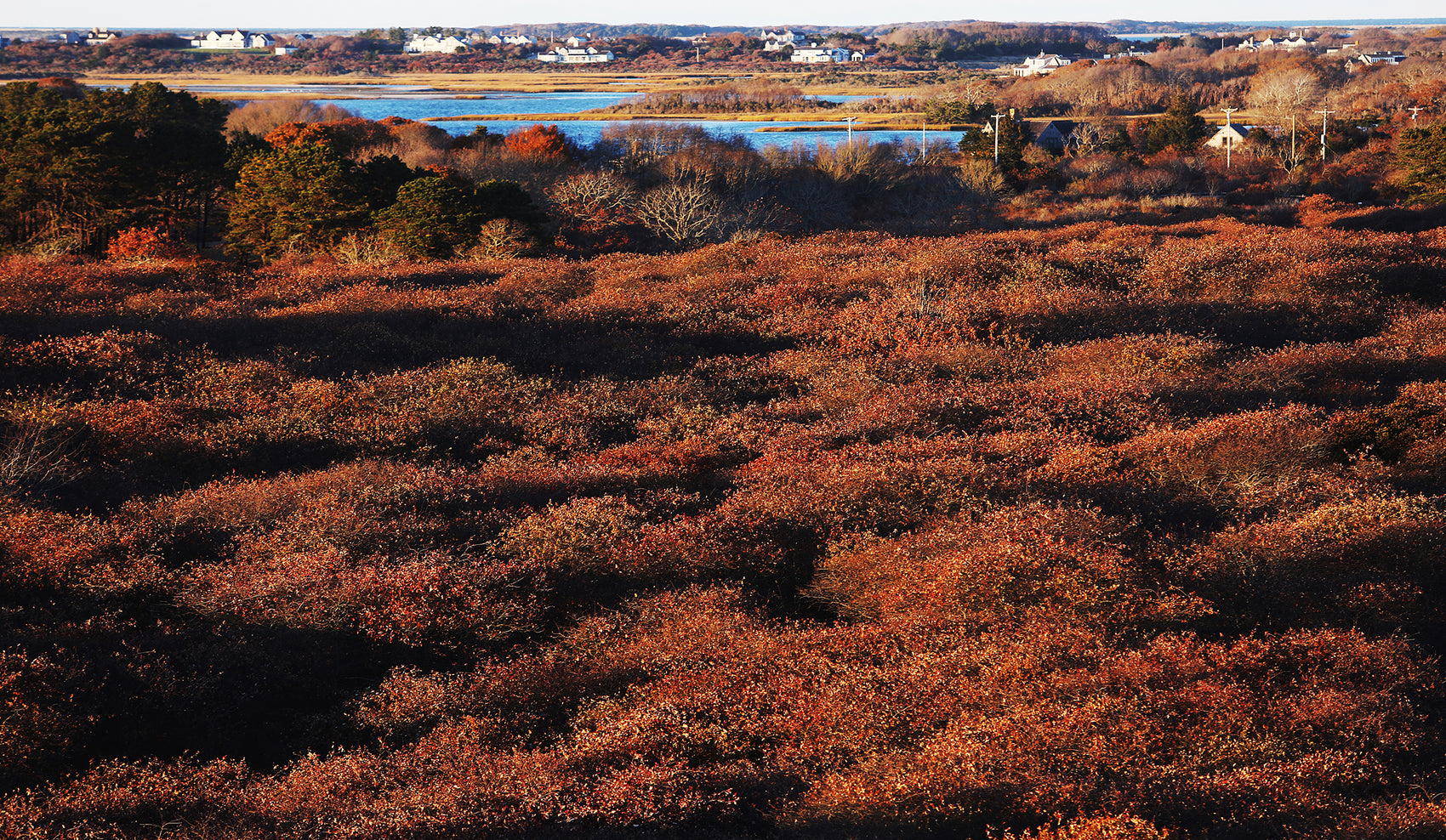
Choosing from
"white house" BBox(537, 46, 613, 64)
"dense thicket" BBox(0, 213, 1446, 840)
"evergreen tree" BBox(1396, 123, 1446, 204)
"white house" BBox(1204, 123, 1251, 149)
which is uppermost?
"white house" BBox(537, 46, 613, 64)

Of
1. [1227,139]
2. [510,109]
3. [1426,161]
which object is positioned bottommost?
[1426,161]

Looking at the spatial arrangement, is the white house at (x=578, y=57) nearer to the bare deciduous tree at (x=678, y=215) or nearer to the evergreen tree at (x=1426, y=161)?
the bare deciduous tree at (x=678, y=215)

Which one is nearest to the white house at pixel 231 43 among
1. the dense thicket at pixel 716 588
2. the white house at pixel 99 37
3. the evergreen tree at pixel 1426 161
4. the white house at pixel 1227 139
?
the white house at pixel 99 37

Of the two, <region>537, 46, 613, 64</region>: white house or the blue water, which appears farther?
<region>537, 46, 613, 64</region>: white house

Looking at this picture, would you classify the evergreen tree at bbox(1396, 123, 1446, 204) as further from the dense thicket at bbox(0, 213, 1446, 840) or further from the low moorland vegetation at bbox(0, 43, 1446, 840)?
the dense thicket at bbox(0, 213, 1446, 840)

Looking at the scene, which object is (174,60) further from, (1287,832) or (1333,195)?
(1287,832)

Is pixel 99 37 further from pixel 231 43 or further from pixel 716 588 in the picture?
pixel 716 588

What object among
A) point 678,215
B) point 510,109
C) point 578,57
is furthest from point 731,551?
point 578,57

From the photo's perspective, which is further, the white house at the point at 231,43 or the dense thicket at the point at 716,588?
the white house at the point at 231,43

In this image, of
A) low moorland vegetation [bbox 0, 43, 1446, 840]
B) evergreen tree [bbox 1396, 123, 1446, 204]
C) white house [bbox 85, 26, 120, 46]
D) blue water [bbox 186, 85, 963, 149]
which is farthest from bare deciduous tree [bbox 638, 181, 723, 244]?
white house [bbox 85, 26, 120, 46]
